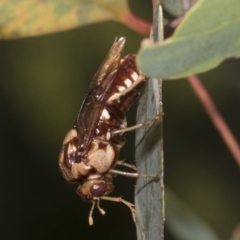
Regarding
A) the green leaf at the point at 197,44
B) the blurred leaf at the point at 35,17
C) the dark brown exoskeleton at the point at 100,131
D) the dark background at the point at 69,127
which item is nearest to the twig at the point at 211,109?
the dark brown exoskeleton at the point at 100,131

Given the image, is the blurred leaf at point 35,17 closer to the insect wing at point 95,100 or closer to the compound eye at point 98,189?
the insect wing at point 95,100

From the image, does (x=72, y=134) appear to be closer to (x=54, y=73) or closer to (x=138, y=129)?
(x=138, y=129)

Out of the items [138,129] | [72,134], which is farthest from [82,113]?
[138,129]

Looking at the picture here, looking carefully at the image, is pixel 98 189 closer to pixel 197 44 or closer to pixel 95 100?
pixel 95 100

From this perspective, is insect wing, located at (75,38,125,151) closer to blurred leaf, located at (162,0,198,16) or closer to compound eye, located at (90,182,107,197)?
compound eye, located at (90,182,107,197)

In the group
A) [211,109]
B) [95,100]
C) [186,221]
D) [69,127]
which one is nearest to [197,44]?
[211,109]

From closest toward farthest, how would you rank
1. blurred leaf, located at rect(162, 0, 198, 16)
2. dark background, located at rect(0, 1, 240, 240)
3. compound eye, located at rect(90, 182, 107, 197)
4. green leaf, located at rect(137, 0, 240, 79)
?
green leaf, located at rect(137, 0, 240, 79) < blurred leaf, located at rect(162, 0, 198, 16) < compound eye, located at rect(90, 182, 107, 197) < dark background, located at rect(0, 1, 240, 240)

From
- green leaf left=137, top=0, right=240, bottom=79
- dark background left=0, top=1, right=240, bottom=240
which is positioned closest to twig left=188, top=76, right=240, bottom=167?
green leaf left=137, top=0, right=240, bottom=79
